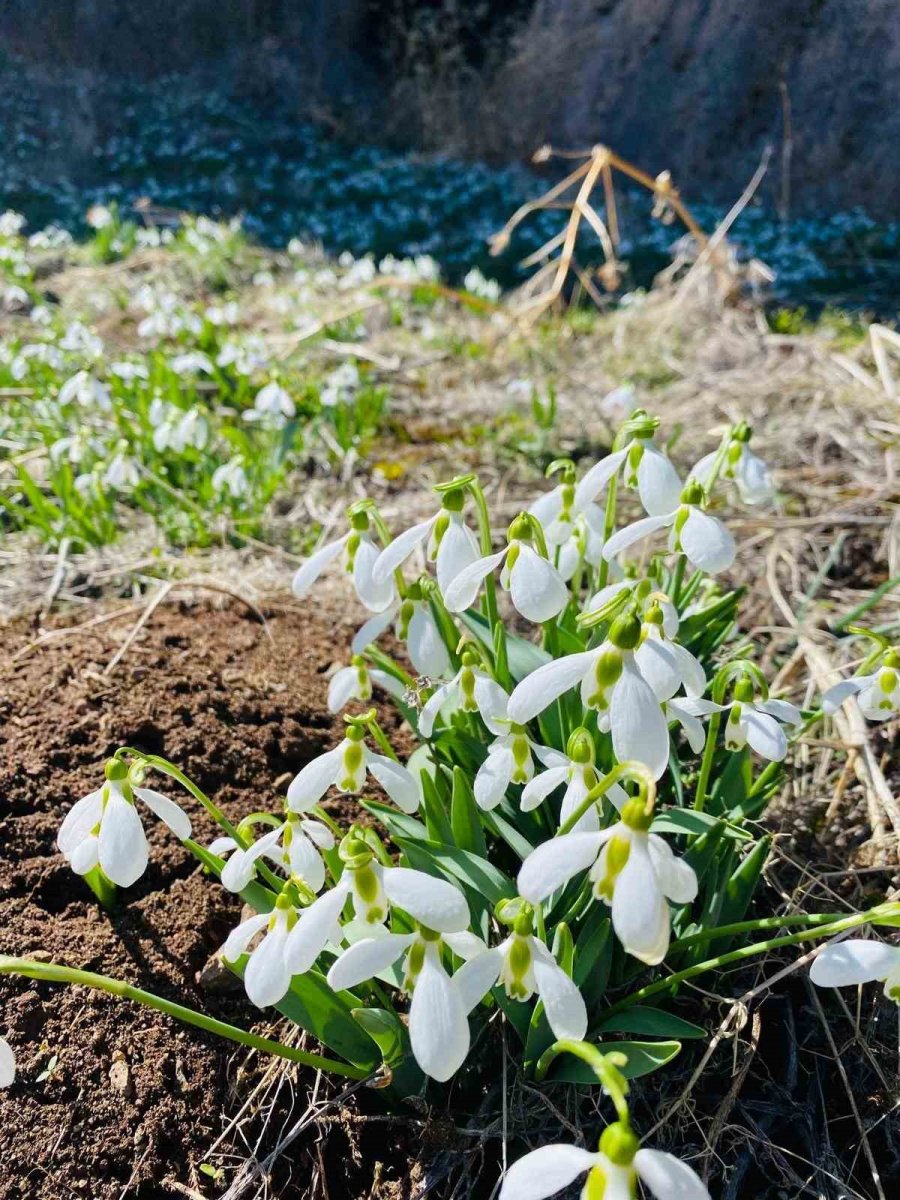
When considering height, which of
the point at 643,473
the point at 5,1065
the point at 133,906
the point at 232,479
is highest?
the point at 643,473

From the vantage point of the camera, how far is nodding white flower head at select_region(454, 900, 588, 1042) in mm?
799

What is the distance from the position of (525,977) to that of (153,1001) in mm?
378

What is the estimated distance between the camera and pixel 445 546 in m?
1.10

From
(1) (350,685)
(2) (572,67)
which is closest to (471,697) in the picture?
(1) (350,685)

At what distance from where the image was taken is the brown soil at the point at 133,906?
1127mm

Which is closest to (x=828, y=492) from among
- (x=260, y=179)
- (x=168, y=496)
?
(x=168, y=496)

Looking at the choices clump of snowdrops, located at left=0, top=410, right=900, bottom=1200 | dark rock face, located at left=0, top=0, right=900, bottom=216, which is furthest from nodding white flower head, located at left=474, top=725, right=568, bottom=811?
dark rock face, located at left=0, top=0, right=900, bottom=216

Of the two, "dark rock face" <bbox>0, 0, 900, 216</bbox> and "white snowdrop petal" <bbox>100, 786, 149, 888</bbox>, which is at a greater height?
"dark rock face" <bbox>0, 0, 900, 216</bbox>

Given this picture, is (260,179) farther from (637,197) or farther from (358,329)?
(358,329)

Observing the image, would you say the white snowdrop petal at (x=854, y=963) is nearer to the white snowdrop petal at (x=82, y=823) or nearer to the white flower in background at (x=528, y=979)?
the white flower in background at (x=528, y=979)

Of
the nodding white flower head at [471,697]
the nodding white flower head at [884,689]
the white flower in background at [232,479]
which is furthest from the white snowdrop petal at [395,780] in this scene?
the white flower in background at [232,479]

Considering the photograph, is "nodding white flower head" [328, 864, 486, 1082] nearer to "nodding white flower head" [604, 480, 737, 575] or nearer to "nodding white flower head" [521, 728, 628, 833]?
"nodding white flower head" [521, 728, 628, 833]

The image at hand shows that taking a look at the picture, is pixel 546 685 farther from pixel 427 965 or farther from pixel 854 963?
pixel 854 963

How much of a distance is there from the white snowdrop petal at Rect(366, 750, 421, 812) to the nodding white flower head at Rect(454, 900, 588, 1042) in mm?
235
